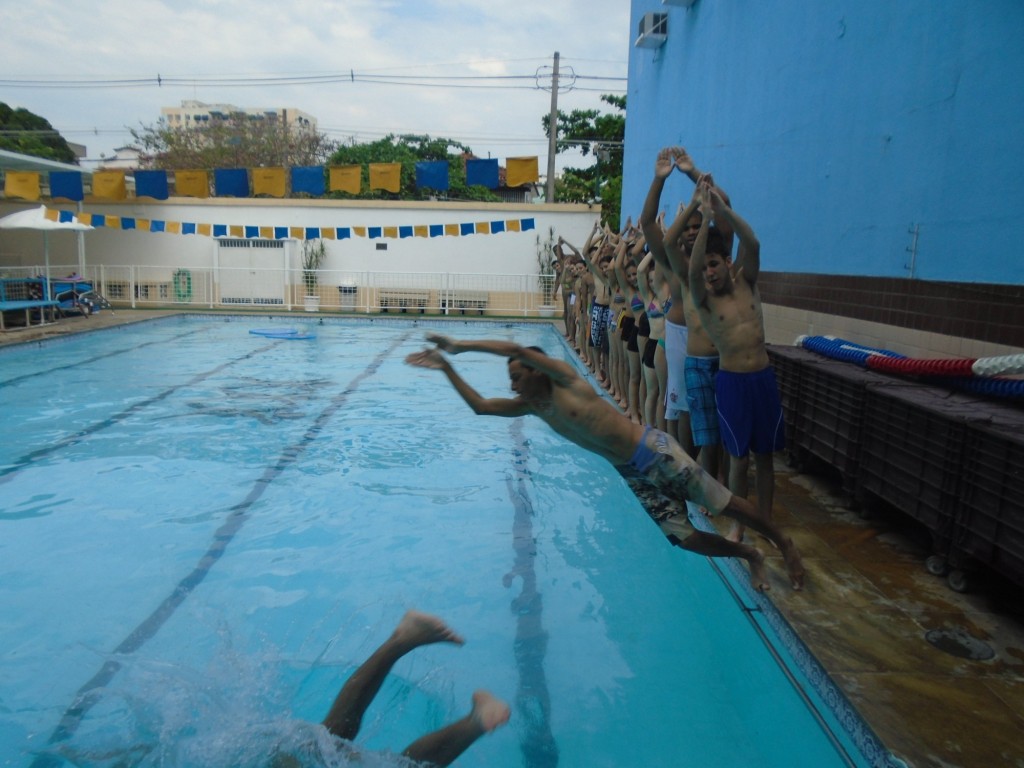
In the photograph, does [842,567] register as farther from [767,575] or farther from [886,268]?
[886,268]

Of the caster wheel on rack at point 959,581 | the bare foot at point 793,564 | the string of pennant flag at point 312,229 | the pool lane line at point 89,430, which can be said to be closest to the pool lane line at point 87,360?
the pool lane line at point 89,430

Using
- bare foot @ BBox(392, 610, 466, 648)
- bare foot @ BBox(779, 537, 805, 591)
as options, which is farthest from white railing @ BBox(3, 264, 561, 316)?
bare foot @ BBox(392, 610, 466, 648)

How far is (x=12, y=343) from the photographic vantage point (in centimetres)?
1175

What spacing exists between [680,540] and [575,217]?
17005 millimetres

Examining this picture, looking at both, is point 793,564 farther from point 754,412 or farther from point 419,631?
point 419,631

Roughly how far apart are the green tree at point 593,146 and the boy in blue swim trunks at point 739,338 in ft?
77.8

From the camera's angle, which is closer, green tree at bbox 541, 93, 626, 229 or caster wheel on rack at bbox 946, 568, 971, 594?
caster wheel on rack at bbox 946, 568, 971, 594

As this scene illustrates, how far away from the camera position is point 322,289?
1969cm

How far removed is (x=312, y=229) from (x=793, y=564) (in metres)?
18.2

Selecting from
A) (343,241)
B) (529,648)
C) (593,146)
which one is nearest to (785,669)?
(529,648)

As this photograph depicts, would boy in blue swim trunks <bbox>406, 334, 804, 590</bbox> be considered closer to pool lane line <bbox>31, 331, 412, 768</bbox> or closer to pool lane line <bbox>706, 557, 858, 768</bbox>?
pool lane line <bbox>706, 557, 858, 768</bbox>

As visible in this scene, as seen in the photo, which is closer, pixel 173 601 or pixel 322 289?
pixel 173 601

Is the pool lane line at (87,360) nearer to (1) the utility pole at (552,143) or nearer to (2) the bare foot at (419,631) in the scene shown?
(2) the bare foot at (419,631)

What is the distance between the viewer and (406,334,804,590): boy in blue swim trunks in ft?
10.3
